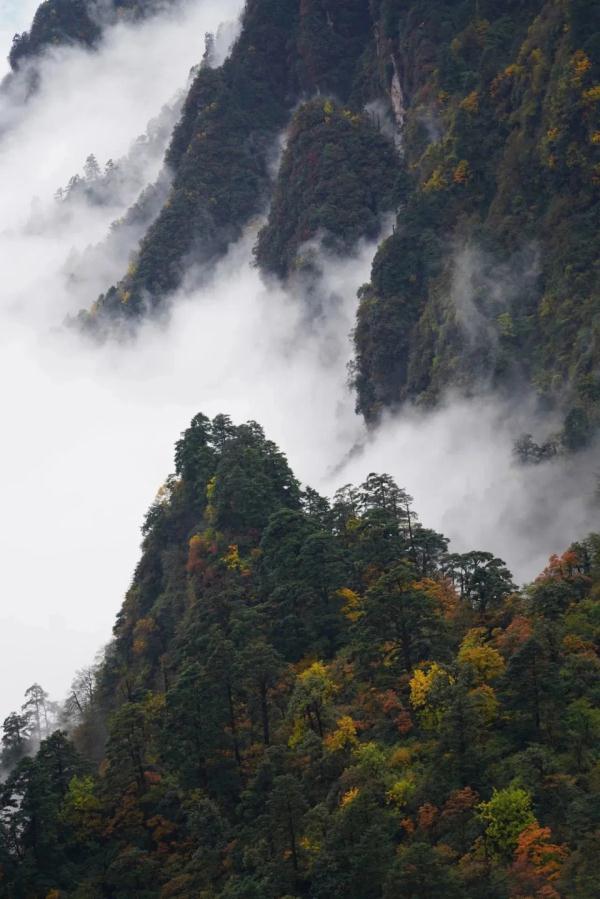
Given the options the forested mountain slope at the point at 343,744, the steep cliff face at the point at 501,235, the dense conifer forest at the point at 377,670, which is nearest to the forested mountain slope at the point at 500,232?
the steep cliff face at the point at 501,235

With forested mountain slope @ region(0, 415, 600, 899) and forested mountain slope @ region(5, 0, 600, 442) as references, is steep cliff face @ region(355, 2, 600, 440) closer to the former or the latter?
forested mountain slope @ region(5, 0, 600, 442)

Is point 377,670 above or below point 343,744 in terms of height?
above

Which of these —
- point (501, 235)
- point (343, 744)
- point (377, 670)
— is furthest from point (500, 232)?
point (343, 744)

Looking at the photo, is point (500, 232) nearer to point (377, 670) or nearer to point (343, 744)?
point (377, 670)

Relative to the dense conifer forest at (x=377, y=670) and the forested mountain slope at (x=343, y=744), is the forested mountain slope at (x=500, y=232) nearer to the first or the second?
the dense conifer forest at (x=377, y=670)

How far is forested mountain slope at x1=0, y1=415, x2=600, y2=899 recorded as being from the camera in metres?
57.6

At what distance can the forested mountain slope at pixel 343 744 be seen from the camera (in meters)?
57.6

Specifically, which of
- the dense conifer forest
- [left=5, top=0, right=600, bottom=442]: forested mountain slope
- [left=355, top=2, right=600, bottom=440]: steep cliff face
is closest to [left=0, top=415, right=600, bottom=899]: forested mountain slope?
the dense conifer forest

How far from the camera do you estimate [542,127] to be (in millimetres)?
156625

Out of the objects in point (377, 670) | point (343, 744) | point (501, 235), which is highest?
point (501, 235)

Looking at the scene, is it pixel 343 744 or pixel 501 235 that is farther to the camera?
pixel 501 235

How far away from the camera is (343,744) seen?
2778 inches

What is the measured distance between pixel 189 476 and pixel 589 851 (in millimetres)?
79369

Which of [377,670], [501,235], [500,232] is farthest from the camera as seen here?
[500,232]
